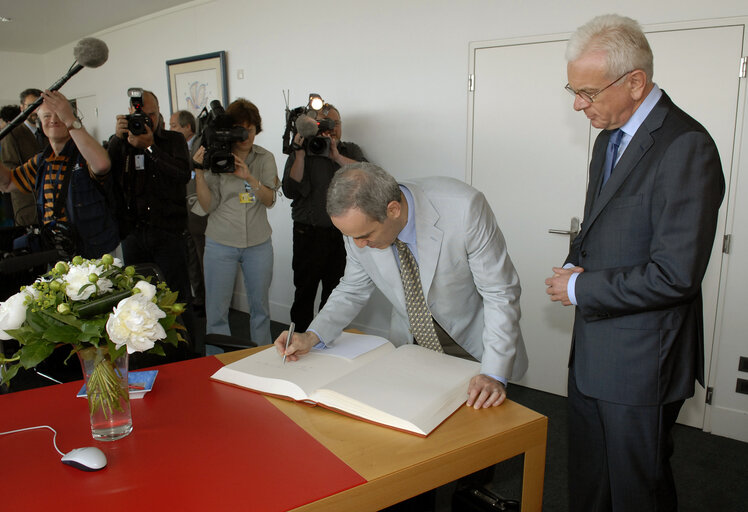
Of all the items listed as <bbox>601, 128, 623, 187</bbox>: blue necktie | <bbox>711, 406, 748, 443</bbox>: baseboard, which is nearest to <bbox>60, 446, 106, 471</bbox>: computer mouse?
<bbox>601, 128, 623, 187</bbox>: blue necktie

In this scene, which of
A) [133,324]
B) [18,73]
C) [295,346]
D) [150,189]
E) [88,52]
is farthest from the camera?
[18,73]

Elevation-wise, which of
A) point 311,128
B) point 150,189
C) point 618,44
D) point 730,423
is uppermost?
point 618,44

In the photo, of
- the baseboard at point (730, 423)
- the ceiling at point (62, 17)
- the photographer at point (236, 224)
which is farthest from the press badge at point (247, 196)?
the ceiling at point (62, 17)

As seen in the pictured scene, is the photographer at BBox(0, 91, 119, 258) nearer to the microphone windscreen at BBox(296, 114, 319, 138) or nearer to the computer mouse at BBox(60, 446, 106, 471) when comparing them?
the microphone windscreen at BBox(296, 114, 319, 138)

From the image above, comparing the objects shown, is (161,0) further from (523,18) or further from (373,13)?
(523,18)

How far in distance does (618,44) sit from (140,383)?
1551 mm

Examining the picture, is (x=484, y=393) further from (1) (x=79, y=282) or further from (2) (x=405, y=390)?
(1) (x=79, y=282)

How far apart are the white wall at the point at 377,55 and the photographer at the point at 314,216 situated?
39 centimetres

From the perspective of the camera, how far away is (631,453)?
1434mm

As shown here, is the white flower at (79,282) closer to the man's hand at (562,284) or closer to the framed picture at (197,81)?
the man's hand at (562,284)

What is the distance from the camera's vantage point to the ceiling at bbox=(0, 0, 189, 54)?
5.29m

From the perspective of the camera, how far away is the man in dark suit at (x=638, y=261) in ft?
4.26

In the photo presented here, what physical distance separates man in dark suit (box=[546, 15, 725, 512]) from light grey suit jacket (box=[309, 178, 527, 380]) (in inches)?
8.0

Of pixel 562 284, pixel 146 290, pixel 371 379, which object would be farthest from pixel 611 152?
pixel 146 290
